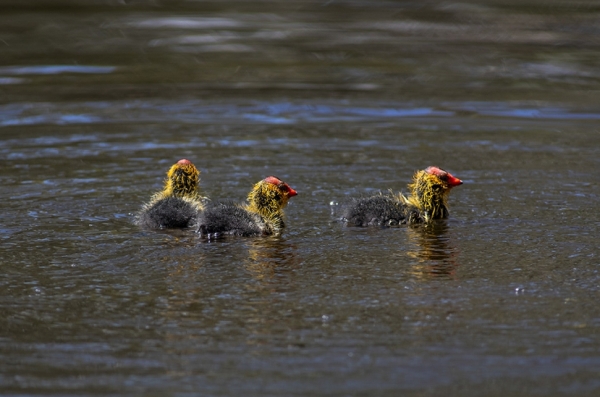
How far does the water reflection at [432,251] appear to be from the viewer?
6680 mm

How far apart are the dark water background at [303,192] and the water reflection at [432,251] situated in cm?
3

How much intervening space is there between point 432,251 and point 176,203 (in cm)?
226

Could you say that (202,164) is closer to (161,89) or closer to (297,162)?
(297,162)

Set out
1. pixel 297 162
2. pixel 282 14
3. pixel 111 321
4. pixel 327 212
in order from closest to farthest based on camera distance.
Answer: pixel 111 321, pixel 327 212, pixel 297 162, pixel 282 14

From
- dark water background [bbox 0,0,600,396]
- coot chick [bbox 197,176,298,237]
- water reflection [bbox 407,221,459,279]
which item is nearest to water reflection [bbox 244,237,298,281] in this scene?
dark water background [bbox 0,0,600,396]

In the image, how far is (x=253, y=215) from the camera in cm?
795

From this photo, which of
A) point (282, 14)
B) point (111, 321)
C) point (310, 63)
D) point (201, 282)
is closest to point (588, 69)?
point (310, 63)

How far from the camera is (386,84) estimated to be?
14102 millimetres

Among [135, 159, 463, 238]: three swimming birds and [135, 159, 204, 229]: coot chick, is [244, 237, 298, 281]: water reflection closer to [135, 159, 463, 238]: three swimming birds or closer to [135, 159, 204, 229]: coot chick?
[135, 159, 463, 238]: three swimming birds

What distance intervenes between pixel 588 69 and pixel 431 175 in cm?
704

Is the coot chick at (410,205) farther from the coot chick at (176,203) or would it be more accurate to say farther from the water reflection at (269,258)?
the coot chick at (176,203)

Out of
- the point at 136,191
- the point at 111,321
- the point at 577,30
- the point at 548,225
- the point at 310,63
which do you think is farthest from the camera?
the point at 577,30

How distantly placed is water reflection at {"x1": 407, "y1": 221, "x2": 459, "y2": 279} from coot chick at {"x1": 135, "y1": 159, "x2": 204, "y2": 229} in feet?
6.09

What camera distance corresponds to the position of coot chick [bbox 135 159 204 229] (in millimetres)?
7996
